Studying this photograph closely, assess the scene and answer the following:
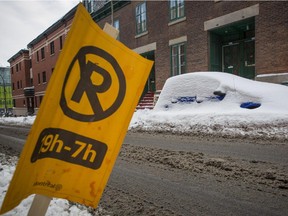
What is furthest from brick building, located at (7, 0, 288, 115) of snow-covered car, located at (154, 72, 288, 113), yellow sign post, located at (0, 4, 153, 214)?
yellow sign post, located at (0, 4, 153, 214)

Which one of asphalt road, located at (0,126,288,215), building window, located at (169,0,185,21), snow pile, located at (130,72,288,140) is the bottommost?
asphalt road, located at (0,126,288,215)

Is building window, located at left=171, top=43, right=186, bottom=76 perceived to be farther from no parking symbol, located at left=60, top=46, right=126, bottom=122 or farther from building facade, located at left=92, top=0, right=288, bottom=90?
no parking symbol, located at left=60, top=46, right=126, bottom=122

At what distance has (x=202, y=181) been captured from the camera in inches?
123

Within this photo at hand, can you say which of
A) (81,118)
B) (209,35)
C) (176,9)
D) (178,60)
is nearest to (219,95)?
(209,35)

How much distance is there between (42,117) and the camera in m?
1.28

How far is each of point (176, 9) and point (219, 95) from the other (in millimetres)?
9172

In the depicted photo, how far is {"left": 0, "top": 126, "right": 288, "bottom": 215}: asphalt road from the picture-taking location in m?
2.44

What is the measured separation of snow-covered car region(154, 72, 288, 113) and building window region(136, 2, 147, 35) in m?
9.31

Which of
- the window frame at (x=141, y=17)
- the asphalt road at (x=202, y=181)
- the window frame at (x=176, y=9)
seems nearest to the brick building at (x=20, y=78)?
the window frame at (x=141, y=17)

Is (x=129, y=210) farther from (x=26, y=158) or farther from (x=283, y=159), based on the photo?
(x=283, y=159)

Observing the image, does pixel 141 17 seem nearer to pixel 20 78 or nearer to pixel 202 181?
pixel 202 181

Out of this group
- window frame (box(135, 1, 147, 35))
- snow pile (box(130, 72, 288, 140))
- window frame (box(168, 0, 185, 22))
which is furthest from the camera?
window frame (box(135, 1, 147, 35))

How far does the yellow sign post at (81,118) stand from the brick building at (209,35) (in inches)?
426

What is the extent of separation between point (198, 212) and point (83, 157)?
1.60 meters
